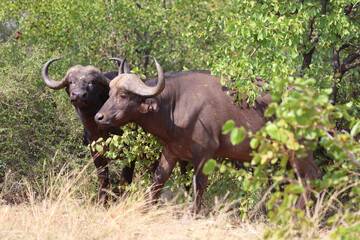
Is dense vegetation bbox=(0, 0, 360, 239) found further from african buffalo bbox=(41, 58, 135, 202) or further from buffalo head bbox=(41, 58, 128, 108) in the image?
buffalo head bbox=(41, 58, 128, 108)

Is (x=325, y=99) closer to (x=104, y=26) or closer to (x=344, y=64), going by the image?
(x=344, y=64)

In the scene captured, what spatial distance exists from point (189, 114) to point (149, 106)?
48cm

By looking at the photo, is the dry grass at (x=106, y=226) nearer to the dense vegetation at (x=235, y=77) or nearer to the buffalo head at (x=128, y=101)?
the dense vegetation at (x=235, y=77)

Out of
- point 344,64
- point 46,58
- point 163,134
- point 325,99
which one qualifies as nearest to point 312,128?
point 325,99

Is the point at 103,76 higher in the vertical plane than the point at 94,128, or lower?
higher

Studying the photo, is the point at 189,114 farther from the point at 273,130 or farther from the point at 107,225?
the point at 273,130

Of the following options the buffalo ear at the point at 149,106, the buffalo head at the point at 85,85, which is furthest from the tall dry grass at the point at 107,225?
the buffalo head at the point at 85,85

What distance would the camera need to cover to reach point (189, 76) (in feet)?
23.2

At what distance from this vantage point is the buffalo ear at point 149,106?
21.8ft

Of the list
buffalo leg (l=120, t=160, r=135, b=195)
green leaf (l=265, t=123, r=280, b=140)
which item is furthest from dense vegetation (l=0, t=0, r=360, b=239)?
buffalo leg (l=120, t=160, r=135, b=195)

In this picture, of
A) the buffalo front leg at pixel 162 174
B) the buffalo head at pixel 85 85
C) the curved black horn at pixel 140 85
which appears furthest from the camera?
the buffalo head at pixel 85 85

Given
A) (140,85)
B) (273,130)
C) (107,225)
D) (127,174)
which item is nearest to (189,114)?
(140,85)

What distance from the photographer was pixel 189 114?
22.0ft

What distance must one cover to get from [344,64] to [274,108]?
4818 mm
